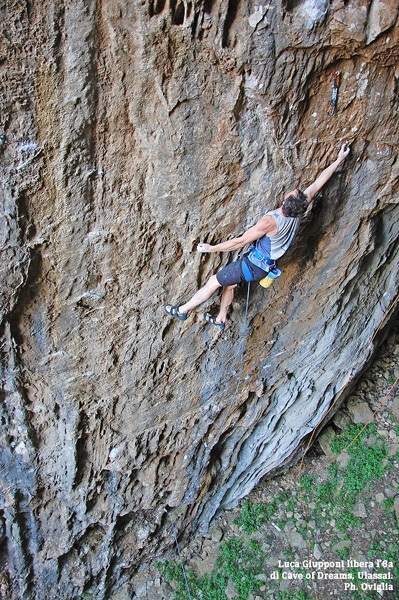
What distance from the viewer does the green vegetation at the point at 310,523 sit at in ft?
22.2

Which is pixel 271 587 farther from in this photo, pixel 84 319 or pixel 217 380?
pixel 84 319

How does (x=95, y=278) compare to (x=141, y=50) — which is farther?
(x=95, y=278)

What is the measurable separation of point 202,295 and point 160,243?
66cm

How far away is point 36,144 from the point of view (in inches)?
143

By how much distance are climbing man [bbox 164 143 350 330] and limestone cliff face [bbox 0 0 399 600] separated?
0.14 metres

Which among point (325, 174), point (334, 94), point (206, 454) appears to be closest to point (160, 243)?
point (325, 174)

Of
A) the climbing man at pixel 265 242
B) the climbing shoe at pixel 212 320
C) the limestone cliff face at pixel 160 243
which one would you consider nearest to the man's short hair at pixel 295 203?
the climbing man at pixel 265 242

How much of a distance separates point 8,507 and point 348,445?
16.8 ft

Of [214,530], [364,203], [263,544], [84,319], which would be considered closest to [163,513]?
[214,530]

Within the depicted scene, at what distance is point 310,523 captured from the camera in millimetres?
7230

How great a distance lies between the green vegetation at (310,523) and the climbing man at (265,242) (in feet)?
14.5

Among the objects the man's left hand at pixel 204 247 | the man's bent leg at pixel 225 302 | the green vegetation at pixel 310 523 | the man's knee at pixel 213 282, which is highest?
the man's left hand at pixel 204 247

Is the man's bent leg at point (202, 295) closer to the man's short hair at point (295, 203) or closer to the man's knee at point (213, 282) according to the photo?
the man's knee at point (213, 282)

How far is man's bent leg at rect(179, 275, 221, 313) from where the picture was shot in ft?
14.8
